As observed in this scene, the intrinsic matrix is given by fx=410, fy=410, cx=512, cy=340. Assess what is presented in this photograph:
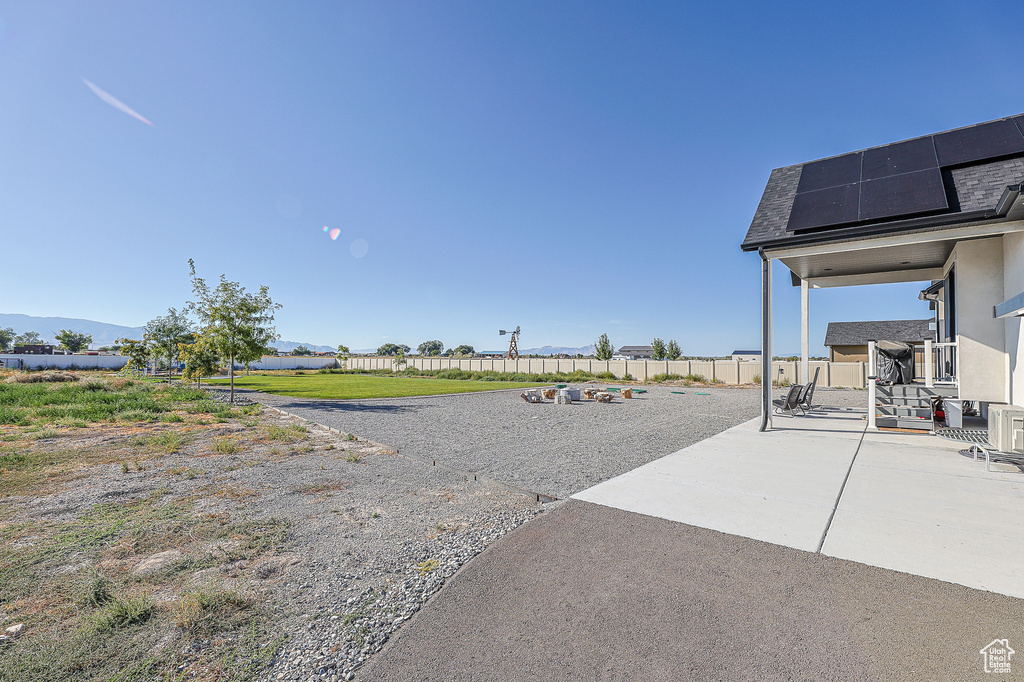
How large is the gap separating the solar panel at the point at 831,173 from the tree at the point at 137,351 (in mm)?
34156

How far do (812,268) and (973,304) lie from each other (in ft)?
10.6

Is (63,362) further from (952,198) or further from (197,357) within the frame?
(952,198)

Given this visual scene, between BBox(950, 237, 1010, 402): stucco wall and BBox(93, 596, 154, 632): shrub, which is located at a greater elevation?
BBox(950, 237, 1010, 402): stucco wall

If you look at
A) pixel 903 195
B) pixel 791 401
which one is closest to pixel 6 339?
pixel 791 401

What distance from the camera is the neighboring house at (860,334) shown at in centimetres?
3041

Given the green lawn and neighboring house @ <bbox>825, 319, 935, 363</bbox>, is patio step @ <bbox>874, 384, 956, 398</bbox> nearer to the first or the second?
the green lawn

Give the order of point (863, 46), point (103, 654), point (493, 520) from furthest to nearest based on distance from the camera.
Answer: point (863, 46) → point (493, 520) → point (103, 654)

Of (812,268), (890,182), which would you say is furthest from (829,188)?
(812,268)

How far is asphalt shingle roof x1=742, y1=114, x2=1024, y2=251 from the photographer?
7.09 meters

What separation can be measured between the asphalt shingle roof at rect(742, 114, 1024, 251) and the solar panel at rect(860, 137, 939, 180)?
0.48 meters

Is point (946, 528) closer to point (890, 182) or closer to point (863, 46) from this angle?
point (890, 182)

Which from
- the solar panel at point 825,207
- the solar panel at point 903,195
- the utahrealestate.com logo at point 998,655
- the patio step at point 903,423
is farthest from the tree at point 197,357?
the patio step at point 903,423

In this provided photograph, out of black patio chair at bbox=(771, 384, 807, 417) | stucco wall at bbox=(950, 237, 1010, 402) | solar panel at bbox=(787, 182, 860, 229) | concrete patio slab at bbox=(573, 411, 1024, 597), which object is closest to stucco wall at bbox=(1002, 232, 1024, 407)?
stucco wall at bbox=(950, 237, 1010, 402)

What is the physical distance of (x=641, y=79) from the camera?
13914mm
